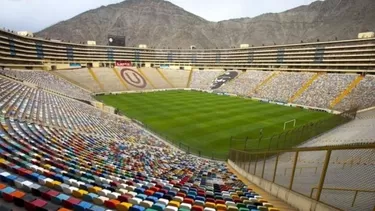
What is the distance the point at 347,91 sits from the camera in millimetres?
52812

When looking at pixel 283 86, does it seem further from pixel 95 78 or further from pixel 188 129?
pixel 95 78

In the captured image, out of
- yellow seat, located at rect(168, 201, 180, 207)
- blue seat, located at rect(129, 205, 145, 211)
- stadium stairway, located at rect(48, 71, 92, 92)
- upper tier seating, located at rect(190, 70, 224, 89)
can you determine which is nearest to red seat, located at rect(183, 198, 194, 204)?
yellow seat, located at rect(168, 201, 180, 207)

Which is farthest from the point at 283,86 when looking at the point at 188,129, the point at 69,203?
the point at 69,203

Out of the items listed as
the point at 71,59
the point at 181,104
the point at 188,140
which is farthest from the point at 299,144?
the point at 71,59

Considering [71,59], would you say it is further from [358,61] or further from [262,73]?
[358,61]

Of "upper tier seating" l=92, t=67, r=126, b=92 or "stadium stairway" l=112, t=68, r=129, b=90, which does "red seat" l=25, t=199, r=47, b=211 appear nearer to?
"upper tier seating" l=92, t=67, r=126, b=92

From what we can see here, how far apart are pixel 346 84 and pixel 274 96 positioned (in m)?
15.9

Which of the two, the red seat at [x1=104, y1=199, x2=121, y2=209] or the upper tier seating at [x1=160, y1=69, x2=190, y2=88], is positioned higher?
the upper tier seating at [x1=160, y1=69, x2=190, y2=88]

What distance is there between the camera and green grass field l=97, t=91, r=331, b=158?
99.2 ft

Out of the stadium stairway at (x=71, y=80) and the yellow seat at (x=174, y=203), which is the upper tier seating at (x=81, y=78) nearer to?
the stadium stairway at (x=71, y=80)

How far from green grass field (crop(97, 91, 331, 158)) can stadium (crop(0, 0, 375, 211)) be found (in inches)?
8.7

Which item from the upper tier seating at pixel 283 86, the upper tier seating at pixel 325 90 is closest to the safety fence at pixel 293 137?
the upper tier seating at pixel 325 90

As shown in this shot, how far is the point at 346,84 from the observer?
5588 centimetres

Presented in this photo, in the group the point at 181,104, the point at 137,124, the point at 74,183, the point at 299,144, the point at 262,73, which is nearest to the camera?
the point at 74,183
